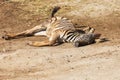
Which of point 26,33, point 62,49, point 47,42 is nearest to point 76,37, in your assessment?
point 62,49

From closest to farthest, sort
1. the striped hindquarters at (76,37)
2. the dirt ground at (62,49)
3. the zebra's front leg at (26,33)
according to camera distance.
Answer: the dirt ground at (62,49)
the striped hindquarters at (76,37)
the zebra's front leg at (26,33)

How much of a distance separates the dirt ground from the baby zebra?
5.7 inches

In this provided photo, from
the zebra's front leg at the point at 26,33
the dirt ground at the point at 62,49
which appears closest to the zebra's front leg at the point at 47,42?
the dirt ground at the point at 62,49

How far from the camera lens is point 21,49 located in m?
9.80

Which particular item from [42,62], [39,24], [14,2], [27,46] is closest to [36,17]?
[39,24]

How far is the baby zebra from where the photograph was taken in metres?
10.0

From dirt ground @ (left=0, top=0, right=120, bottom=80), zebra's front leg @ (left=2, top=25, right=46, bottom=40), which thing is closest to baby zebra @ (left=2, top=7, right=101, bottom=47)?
zebra's front leg @ (left=2, top=25, right=46, bottom=40)

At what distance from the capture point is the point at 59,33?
1041 cm

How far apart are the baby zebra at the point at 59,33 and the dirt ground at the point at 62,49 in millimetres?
146

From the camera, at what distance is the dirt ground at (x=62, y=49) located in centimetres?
856

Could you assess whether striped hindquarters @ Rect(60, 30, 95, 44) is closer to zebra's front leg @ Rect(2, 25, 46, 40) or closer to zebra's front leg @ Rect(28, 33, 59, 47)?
zebra's front leg @ Rect(28, 33, 59, 47)

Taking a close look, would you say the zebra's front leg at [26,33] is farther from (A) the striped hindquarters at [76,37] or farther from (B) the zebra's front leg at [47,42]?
(A) the striped hindquarters at [76,37]

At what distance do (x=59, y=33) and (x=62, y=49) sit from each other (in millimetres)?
713

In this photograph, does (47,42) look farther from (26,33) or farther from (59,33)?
(26,33)
